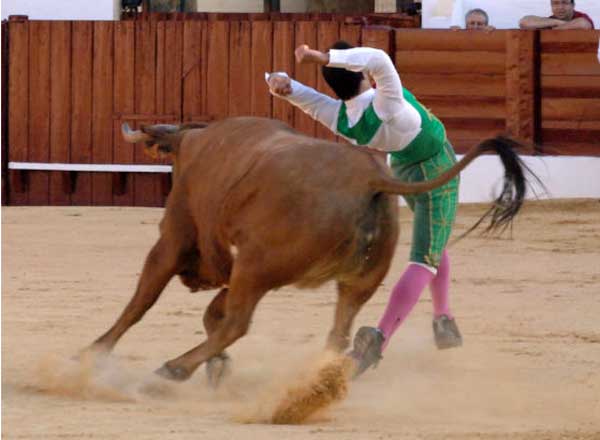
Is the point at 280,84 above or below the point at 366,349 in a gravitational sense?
above

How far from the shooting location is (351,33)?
41.6 feet

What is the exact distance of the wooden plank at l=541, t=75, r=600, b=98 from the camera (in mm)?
11930

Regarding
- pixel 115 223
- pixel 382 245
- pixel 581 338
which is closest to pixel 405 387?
pixel 382 245

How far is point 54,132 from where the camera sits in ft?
43.2

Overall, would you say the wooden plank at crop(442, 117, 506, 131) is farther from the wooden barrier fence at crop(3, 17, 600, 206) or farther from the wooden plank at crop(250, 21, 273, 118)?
the wooden plank at crop(250, 21, 273, 118)

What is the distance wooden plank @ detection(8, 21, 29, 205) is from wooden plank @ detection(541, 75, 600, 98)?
13.6 ft

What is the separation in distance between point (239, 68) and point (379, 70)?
7711 millimetres

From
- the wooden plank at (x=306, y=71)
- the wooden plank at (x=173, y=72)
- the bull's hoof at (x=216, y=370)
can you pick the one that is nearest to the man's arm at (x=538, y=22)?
the wooden plank at (x=306, y=71)

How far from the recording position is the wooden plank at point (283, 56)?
12.7 metres

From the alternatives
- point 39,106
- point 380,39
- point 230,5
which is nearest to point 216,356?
point 380,39

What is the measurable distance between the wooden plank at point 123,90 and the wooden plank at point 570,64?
326cm

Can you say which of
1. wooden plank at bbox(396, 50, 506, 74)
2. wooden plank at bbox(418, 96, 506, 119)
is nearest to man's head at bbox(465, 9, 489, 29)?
wooden plank at bbox(396, 50, 506, 74)

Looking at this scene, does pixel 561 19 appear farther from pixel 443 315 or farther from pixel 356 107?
pixel 356 107

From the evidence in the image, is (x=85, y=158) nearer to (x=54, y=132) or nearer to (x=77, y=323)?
(x=54, y=132)
